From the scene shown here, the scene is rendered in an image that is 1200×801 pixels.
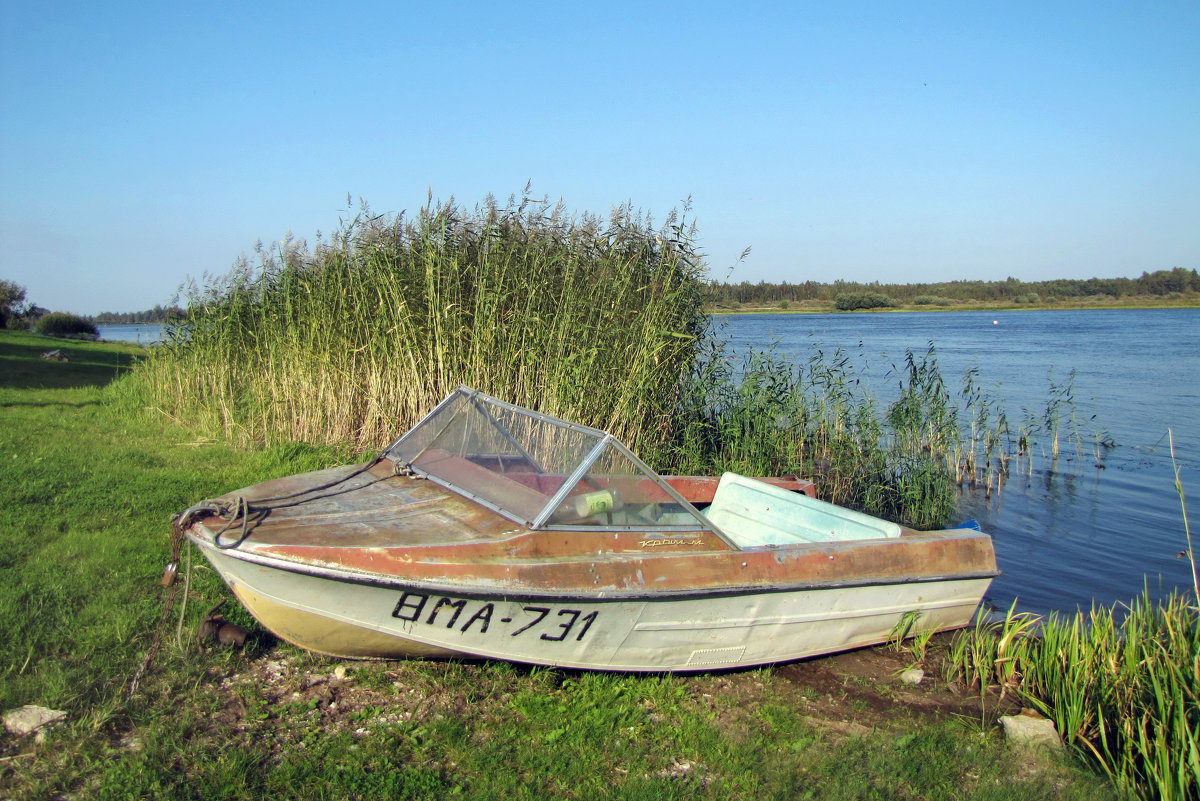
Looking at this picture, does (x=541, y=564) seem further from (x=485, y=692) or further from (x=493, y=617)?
(x=485, y=692)

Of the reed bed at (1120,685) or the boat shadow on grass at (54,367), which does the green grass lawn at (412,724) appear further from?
the boat shadow on grass at (54,367)

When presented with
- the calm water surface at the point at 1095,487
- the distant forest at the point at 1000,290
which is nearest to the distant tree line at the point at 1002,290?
the distant forest at the point at 1000,290

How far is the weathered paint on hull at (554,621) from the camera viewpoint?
405cm

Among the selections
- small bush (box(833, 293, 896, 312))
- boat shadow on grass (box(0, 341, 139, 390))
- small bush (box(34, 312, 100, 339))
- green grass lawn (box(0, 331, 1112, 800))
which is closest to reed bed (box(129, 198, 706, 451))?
green grass lawn (box(0, 331, 1112, 800))

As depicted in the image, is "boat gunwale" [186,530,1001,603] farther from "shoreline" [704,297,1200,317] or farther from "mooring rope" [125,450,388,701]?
"shoreline" [704,297,1200,317]

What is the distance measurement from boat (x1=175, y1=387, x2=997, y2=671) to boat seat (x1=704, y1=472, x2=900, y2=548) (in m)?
0.04

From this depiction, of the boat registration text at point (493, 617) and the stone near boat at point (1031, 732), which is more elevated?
the boat registration text at point (493, 617)

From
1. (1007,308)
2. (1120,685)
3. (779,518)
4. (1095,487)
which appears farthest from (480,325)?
(1007,308)

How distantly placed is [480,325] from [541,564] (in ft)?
16.4

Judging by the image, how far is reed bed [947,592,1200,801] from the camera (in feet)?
12.3

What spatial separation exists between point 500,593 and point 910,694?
2.69 meters

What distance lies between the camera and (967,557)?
5.45 metres

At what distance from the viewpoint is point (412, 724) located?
400cm

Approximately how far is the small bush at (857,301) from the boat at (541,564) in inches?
2997
